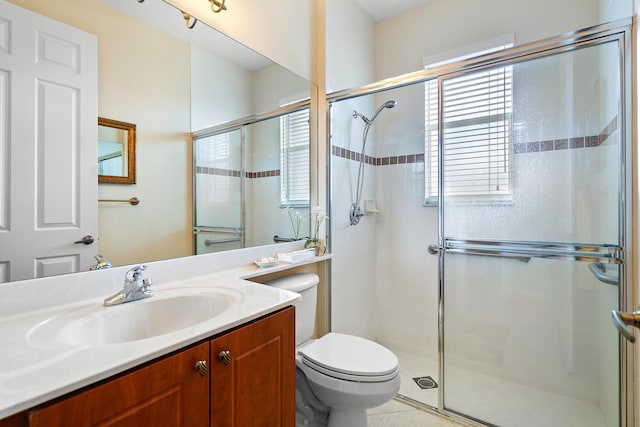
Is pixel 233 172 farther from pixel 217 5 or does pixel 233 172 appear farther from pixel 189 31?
pixel 217 5

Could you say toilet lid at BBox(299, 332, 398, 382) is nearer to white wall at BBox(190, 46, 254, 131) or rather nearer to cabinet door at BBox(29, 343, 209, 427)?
cabinet door at BBox(29, 343, 209, 427)

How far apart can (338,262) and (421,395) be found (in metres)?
0.94

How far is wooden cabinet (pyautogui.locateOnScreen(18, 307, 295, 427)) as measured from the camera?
551 mm

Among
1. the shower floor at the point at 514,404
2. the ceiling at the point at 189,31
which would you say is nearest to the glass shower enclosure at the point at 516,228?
the shower floor at the point at 514,404

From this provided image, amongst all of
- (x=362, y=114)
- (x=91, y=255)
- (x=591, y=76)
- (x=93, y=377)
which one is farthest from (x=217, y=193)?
(x=591, y=76)

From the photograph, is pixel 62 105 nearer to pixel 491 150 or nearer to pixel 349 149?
pixel 349 149

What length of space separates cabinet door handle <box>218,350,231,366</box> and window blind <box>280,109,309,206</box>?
1.09m

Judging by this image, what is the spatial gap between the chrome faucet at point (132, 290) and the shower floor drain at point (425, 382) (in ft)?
5.63

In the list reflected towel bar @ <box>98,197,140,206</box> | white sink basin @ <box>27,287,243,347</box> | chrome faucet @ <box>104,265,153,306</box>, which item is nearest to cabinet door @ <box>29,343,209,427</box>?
white sink basin @ <box>27,287,243,347</box>

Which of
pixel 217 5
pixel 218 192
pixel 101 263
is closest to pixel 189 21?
pixel 217 5

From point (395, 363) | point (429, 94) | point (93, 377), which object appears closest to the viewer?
point (93, 377)

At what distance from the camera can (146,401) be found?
2.06ft

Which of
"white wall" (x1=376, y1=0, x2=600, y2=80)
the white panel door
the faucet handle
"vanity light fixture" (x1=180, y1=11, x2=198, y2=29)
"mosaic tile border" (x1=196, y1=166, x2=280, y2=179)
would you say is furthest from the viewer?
"white wall" (x1=376, y1=0, x2=600, y2=80)

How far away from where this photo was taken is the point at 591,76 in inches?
59.2
